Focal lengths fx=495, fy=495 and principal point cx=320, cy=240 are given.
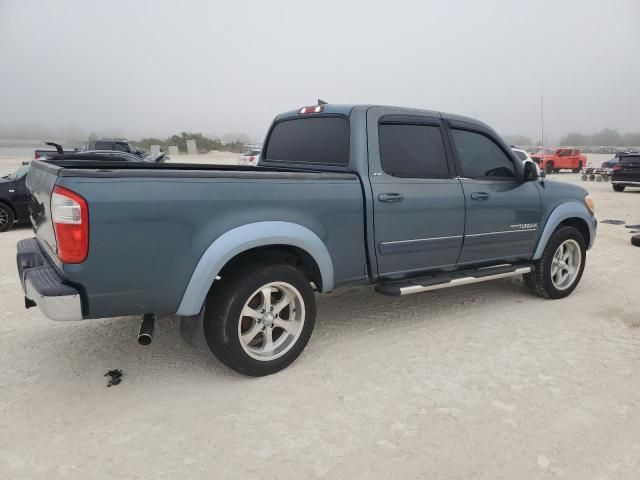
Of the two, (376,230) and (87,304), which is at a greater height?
(376,230)

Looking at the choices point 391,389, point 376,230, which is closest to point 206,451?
point 391,389

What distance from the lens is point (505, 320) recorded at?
4.61 meters

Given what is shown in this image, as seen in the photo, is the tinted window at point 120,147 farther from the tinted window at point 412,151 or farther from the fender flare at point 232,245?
the fender flare at point 232,245

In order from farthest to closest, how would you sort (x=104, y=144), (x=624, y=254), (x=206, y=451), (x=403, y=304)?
1. (x=104, y=144)
2. (x=624, y=254)
3. (x=403, y=304)
4. (x=206, y=451)

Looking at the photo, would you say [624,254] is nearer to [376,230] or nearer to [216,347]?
[376,230]

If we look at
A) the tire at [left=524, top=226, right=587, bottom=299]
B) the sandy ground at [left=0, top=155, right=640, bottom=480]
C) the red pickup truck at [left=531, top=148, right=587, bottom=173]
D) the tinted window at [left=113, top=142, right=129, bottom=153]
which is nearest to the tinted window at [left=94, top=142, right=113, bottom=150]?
the tinted window at [left=113, top=142, right=129, bottom=153]

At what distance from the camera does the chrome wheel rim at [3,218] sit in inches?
378

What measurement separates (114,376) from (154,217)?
134cm

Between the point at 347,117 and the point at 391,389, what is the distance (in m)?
2.14

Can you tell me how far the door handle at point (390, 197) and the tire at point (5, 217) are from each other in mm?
8727

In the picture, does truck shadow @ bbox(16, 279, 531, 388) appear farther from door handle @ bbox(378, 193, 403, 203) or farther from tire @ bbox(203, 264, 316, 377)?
door handle @ bbox(378, 193, 403, 203)

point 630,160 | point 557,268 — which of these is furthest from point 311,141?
point 630,160

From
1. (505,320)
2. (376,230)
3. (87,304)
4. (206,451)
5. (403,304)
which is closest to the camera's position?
(206,451)

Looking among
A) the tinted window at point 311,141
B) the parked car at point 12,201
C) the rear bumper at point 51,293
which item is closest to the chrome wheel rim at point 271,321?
the rear bumper at point 51,293
